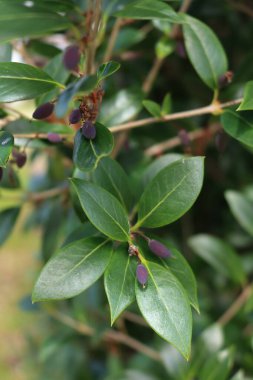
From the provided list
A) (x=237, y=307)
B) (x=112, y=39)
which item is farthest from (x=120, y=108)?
(x=237, y=307)

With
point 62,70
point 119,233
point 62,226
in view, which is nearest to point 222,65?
point 62,70

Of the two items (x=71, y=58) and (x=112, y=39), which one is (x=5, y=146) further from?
(x=112, y=39)

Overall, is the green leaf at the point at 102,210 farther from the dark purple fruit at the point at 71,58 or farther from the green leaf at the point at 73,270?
the dark purple fruit at the point at 71,58

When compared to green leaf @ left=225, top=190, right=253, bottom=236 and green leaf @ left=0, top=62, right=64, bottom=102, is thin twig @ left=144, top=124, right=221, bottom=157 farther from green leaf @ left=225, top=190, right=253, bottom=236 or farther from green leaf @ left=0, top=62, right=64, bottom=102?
green leaf @ left=0, top=62, right=64, bottom=102

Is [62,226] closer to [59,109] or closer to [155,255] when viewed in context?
[155,255]

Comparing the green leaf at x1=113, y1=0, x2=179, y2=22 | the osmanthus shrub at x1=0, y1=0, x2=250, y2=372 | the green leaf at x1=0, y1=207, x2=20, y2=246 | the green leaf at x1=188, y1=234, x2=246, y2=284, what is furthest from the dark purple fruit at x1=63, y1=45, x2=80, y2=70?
the green leaf at x1=188, y1=234, x2=246, y2=284

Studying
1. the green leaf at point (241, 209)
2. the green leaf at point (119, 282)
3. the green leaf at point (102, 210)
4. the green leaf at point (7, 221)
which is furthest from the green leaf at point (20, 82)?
the green leaf at point (241, 209)
